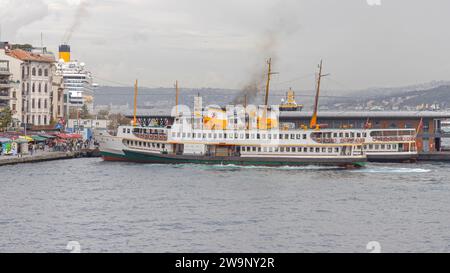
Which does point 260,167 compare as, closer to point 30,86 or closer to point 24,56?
point 30,86

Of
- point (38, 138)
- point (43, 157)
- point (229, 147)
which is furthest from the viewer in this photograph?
point (38, 138)

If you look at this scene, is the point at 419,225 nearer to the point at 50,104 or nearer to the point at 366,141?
the point at 366,141

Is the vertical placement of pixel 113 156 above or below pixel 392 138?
below

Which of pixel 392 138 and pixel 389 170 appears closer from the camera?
pixel 389 170

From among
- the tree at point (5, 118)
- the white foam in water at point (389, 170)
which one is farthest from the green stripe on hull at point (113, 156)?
the white foam in water at point (389, 170)

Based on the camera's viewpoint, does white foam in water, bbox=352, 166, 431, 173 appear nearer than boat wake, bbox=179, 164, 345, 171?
Yes

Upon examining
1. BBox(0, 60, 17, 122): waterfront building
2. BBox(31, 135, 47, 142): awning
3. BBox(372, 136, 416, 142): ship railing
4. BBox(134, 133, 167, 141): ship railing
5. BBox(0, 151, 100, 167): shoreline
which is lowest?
BBox(0, 151, 100, 167): shoreline

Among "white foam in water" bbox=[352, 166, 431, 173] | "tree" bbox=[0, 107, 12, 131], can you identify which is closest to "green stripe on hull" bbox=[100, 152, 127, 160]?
"tree" bbox=[0, 107, 12, 131]

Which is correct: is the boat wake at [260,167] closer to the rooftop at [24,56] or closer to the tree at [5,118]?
the tree at [5,118]

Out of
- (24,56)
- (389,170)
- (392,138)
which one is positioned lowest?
(389,170)

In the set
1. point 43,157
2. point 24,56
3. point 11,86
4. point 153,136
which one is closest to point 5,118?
point 43,157

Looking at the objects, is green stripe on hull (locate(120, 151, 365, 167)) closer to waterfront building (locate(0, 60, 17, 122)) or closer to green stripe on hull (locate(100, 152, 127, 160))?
green stripe on hull (locate(100, 152, 127, 160))

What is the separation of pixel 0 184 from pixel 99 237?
22451 mm
